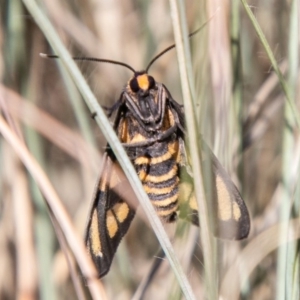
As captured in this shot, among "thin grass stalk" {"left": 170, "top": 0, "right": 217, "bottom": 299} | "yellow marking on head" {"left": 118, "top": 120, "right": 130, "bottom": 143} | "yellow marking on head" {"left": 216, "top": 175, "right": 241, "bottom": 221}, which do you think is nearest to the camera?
"thin grass stalk" {"left": 170, "top": 0, "right": 217, "bottom": 299}

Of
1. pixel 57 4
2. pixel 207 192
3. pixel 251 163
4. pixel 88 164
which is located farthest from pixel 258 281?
pixel 57 4

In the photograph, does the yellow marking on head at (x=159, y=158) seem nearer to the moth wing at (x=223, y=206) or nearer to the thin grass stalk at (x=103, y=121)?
the moth wing at (x=223, y=206)

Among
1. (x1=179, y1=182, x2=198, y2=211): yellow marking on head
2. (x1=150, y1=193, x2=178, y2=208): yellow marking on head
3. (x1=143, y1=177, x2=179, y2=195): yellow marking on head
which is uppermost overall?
(x1=179, y1=182, x2=198, y2=211): yellow marking on head

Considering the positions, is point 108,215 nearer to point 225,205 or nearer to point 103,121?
point 225,205

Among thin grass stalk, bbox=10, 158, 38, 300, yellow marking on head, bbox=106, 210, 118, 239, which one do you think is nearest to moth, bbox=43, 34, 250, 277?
yellow marking on head, bbox=106, 210, 118, 239

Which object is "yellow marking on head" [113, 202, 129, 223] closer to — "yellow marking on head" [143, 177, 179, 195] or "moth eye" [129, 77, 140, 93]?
"yellow marking on head" [143, 177, 179, 195]

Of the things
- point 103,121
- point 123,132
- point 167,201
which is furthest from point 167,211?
point 103,121

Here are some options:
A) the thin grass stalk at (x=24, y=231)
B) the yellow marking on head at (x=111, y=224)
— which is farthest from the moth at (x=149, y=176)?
the thin grass stalk at (x=24, y=231)

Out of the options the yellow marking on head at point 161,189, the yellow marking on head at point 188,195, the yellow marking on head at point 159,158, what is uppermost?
the yellow marking on head at point 159,158

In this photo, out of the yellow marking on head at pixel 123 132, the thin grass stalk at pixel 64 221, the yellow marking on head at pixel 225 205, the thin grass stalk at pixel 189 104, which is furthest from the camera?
the yellow marking on head at pixel 123 132
